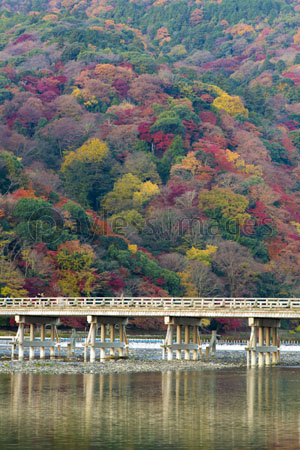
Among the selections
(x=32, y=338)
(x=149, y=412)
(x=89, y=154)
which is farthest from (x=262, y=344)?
(x=89, y=154)

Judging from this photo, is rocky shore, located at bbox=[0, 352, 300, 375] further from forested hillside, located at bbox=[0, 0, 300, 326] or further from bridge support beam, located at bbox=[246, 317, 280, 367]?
forested hillside, located at bbox=[0, 0, 300, 326]

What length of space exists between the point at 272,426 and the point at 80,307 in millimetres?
32184

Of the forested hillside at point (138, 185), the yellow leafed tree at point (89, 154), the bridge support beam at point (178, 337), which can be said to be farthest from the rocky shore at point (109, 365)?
the yellow leafed tree at point (89, 154)

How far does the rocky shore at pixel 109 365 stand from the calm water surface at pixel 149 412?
11.4ft

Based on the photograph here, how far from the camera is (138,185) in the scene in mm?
142750

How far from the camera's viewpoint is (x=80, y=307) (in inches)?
2670

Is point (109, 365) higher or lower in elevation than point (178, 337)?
lower

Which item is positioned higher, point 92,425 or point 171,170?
point 171,170

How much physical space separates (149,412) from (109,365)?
21.9 metres

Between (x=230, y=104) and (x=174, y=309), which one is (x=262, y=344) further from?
(x=230, y=104)

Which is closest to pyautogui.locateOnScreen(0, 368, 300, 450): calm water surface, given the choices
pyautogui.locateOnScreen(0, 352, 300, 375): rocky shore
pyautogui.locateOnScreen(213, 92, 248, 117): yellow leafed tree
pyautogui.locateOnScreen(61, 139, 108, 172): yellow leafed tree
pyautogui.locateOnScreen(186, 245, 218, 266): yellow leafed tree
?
pyautogui.locateOnScreen(0, 352, 300, 375): rocky shore

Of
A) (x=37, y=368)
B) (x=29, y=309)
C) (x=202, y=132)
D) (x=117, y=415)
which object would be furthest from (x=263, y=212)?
(x=117, y=415)

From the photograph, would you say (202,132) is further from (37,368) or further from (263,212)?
(37,368)

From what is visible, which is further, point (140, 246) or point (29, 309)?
point (140, 246)
